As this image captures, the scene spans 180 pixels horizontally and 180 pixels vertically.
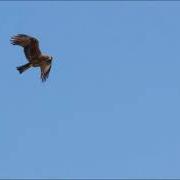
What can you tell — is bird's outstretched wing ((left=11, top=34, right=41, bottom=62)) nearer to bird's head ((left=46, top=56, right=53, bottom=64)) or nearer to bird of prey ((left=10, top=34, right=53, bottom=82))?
bird of prey ((left=10, top=34, right=53, bottom=82))

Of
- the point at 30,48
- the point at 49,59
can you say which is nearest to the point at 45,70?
the point at 49,59

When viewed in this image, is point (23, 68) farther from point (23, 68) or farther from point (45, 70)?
point (45, 70)

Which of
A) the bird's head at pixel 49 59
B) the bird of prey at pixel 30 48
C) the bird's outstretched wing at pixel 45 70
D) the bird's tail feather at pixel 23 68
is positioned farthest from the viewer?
the bird's outstretched wing at pixel 45 70

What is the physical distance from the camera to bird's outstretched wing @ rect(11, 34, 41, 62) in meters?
31.7

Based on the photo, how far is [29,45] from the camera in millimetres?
31859

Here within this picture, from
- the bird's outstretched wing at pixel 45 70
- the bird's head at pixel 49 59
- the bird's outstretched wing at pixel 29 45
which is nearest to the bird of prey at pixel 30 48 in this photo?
the bird's outstretched wing at pixel 29 45

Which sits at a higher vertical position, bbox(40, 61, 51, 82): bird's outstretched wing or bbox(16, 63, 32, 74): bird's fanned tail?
bbox(40, 61, 51, 82): bird's outstretched wing

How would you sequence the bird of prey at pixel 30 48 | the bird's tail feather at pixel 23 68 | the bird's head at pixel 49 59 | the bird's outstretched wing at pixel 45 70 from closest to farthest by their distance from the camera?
the bird's tail feather at pixel 23 68
the bird of prey at pixel 30 48
the bird's head at pixel 49 59
the bird's outstretched wing at pixel 45 70

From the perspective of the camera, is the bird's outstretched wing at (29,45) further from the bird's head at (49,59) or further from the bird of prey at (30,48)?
the bird's head at (49,59)

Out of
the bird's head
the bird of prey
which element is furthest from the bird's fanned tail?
the bird's head

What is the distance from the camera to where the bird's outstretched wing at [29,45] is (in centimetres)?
3169

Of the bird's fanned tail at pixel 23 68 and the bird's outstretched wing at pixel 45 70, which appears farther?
the bird's outstretched wing at pixel 45 70

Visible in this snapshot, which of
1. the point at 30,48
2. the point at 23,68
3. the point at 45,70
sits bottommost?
the point at 23,68

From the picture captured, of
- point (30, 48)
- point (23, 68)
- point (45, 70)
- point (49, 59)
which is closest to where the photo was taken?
point (23, 68)
